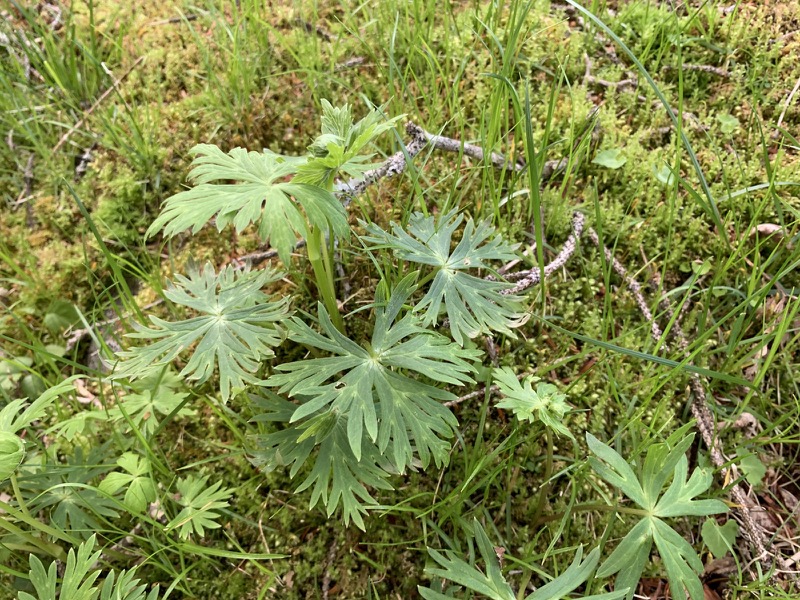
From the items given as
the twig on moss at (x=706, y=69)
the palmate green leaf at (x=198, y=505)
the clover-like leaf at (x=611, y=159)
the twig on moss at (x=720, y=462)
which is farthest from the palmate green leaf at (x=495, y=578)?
the twig on moss at (x=706, y=69)

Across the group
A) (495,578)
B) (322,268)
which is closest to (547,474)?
(495,578)

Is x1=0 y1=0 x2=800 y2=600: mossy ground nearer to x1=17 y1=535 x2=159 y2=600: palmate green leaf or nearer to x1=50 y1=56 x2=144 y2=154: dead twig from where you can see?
x1=50 y1=56 x2=144 y2=154: dead twig

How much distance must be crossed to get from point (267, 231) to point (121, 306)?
146 cm

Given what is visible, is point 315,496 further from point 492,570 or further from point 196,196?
point 196,196

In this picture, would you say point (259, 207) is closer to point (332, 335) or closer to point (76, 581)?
point (332, 335)

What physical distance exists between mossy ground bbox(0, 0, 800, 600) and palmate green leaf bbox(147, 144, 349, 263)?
0.38m

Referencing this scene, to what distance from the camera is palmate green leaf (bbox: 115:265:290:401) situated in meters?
1.77

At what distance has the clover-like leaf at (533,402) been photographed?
162cm

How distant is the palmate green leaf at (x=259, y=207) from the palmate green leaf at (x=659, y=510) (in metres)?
1.07

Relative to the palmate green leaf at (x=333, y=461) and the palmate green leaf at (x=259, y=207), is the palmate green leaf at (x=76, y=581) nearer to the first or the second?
the palmate green leaf at (x=333, y=461)

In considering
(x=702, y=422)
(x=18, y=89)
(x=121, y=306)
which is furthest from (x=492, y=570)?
(x=18, y=89)

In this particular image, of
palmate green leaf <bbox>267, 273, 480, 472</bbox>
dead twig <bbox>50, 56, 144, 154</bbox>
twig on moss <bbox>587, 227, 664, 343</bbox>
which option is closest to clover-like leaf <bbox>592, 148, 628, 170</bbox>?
twig on moss <bbox>587, 227, 664, 343</bbox>

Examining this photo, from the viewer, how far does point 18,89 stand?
10.0ft

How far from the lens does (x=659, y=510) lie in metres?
1.49
